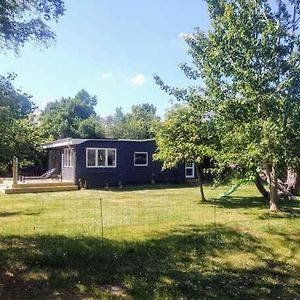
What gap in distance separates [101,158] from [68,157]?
91.0 inches

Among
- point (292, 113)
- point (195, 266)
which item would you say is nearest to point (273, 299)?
point (195, 266)

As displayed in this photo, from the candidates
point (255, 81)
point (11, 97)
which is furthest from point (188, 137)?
point (11, 97)

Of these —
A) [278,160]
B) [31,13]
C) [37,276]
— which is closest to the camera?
[37,276]

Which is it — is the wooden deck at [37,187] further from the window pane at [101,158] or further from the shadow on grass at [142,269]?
the shadow on grass at [142,269]

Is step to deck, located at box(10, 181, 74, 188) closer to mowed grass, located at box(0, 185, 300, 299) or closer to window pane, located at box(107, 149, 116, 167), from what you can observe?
window pane, located at box(107, 149, 116, 167)

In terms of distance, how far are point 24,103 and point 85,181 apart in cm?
1686

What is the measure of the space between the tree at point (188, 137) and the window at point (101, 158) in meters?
7.80

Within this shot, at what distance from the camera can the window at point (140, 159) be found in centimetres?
2736

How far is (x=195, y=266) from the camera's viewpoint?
27.5ft

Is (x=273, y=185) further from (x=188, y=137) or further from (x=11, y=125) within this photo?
(x=11, y=125)

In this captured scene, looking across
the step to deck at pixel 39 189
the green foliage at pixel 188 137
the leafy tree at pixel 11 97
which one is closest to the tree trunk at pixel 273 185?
the green foliage at pixel 188 137

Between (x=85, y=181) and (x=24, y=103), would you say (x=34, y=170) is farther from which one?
(x=24, y=103)

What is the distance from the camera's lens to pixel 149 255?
8883 millimetres

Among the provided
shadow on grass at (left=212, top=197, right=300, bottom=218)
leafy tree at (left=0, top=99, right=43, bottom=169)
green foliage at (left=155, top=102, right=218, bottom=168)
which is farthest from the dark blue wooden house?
leafy tree at (left=0, top=99, right=43, bottom=169)
